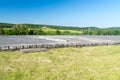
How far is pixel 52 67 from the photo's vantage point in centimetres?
959

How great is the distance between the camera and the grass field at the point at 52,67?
835 centimetres

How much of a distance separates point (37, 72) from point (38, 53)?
3.59 metres

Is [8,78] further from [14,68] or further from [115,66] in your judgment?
[115,66]

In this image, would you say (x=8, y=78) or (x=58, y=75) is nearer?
(x=8, y=78)

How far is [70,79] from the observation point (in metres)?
8.23


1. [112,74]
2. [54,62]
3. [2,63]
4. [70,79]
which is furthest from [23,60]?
[112,74]

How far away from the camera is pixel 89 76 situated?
8.79 meters

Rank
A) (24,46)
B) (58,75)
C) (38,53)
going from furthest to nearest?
(24,46)
(38,53)
(58,75)

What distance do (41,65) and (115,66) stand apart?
498cm

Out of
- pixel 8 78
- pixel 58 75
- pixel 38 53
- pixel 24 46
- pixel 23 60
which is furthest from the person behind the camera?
pixel 24 46

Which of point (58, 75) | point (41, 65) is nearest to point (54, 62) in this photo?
point (41, 65)

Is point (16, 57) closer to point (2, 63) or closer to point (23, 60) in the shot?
Result: point (23, 60)

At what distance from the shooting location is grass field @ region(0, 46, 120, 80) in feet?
27.4

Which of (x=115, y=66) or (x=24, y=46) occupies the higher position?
(x=24, y=46)
